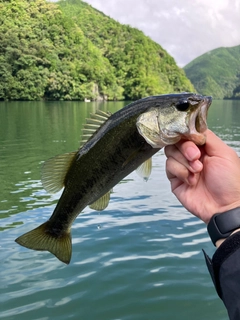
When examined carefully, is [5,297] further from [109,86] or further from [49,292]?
[109,86]

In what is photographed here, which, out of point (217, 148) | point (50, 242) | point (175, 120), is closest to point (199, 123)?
point (175, 120)

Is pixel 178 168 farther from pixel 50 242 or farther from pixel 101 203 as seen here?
pixel 50 242

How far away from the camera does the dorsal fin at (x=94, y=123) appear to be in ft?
9.45

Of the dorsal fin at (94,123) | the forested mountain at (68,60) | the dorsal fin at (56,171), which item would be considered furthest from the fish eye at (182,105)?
the forested mountain at (68,60)

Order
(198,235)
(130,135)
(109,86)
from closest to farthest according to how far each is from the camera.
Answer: (130,135) → (198,235) → (109,86)

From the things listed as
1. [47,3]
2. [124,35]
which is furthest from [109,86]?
[124,35]

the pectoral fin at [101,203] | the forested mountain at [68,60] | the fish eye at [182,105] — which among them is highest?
the forested mountain at [68,60]

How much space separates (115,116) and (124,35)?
167234mm

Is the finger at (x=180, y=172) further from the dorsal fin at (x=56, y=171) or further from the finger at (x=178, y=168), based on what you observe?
the dorsal fin at (x=56, y=171)

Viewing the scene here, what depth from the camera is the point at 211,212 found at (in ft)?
9.82

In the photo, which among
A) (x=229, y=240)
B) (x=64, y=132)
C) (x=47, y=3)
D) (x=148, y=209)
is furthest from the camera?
(x=47, y=3)

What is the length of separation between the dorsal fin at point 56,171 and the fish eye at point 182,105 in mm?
964

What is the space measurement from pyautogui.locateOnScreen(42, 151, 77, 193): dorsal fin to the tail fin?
0.45m

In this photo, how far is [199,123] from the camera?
2512mm
